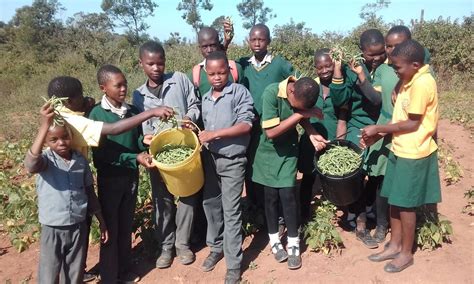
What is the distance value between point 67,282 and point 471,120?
7.38m

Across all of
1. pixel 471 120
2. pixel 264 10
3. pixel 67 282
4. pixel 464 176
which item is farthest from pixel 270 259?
pixel 264 10

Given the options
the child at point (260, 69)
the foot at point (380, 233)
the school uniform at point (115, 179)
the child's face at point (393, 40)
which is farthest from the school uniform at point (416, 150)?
the school uniform at point (115, 179)

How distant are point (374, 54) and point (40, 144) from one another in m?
2.72

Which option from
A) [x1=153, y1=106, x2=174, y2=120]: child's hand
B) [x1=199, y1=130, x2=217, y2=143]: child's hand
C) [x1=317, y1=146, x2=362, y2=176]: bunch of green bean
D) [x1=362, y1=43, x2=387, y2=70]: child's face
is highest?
[x1=362, y1=43, x2=387, y2=70]: child's face

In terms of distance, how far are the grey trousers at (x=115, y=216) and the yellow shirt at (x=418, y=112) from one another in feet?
6.70

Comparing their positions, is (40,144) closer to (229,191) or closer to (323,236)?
(229,191)

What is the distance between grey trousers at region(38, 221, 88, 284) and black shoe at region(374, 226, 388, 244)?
7.96 feet

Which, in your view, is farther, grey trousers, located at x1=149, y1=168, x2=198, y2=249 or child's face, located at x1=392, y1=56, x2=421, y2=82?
grey trousers, located at x1=149, y1=168, x2=198, y2=249

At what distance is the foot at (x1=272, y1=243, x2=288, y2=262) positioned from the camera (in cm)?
344

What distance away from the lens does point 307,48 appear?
14.5 meters

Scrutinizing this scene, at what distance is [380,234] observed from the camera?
3605 millimetres

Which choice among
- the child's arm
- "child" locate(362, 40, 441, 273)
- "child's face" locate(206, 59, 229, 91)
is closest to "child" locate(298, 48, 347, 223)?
"child" locate(362, 40, 441, 273)

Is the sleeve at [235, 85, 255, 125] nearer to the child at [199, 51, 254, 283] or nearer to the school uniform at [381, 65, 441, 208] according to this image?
the child at [199, 51, 254, 283]

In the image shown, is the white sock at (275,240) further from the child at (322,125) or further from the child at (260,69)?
the child at (322,125)
